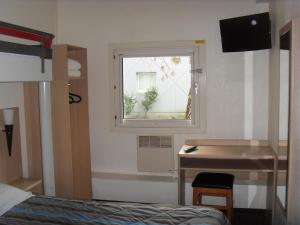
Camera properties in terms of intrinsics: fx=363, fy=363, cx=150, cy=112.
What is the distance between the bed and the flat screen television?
6.15 ft

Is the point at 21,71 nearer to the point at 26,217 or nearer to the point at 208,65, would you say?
the point at 26,217

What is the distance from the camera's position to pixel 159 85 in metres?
4.30

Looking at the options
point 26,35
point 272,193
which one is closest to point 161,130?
point 272,193

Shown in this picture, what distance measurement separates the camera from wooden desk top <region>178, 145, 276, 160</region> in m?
3.46

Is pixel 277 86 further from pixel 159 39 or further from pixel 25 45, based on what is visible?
pixel 25 45

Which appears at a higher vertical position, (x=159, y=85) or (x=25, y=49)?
(x=25, y=49)

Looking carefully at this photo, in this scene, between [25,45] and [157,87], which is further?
[157,87]

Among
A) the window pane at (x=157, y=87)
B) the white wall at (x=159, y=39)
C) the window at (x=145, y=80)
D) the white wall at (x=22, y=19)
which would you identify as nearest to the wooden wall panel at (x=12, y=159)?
the white wall at (x=22, y=19)

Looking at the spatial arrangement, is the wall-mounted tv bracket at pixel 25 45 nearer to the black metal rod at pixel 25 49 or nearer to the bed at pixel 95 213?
the black metal rod at pixel 25 49

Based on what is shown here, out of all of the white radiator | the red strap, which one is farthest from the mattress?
the white radiator

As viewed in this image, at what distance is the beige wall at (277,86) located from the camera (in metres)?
2.66

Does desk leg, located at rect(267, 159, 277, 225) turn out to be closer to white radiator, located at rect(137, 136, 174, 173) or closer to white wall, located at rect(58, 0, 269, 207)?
white wall, located at rect(58, 0, 269, 207)

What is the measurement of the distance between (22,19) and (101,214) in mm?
2233

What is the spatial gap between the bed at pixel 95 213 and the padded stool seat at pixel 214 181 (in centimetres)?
80
